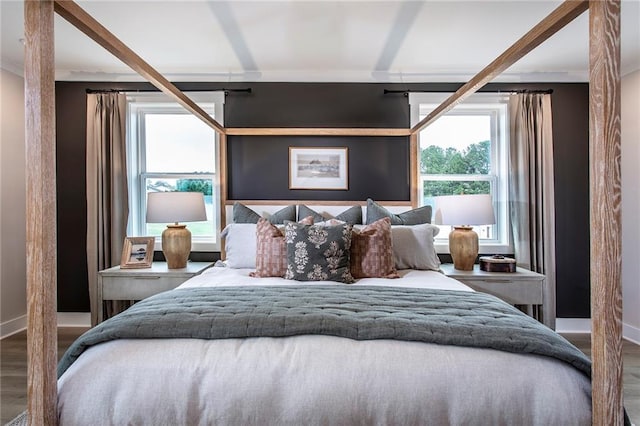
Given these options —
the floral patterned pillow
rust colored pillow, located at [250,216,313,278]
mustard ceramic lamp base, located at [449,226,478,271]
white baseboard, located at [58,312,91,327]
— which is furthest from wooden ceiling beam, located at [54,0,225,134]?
white baseboard, located at [58,312,91,327]

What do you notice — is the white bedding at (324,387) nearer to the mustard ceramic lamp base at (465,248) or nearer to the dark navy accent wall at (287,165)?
the mustard ceramic lamp base at (465,248)

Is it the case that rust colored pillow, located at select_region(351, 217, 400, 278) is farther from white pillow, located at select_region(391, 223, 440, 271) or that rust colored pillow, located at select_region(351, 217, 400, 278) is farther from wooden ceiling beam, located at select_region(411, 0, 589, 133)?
wooden ceiling beam, located at select_region(411, 0, 589, 133)

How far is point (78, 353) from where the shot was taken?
4.57 ft

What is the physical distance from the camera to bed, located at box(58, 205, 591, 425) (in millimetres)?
1190

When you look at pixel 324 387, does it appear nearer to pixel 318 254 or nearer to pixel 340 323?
pixel 340 323

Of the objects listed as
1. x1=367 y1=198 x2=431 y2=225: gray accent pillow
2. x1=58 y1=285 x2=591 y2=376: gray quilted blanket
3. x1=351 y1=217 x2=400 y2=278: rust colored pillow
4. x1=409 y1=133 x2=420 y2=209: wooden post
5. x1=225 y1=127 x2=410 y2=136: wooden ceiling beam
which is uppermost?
x1=225 y1=127 x2=410 y2=136: wooden ceiling beam

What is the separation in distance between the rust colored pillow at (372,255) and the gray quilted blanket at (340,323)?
794 mm

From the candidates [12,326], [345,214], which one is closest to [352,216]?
[345,214]

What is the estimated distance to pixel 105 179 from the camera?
3.54 meters

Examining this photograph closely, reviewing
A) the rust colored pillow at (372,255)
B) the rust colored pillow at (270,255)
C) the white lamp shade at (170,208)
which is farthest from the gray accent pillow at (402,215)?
the white lamp shade at (170,208)

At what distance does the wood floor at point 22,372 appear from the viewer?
225 cm

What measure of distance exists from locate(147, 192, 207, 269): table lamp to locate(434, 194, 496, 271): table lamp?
2227 millimetres

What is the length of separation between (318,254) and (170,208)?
1549 millimetres

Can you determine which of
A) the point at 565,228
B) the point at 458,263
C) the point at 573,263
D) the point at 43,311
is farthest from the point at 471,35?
the point at 43,311
